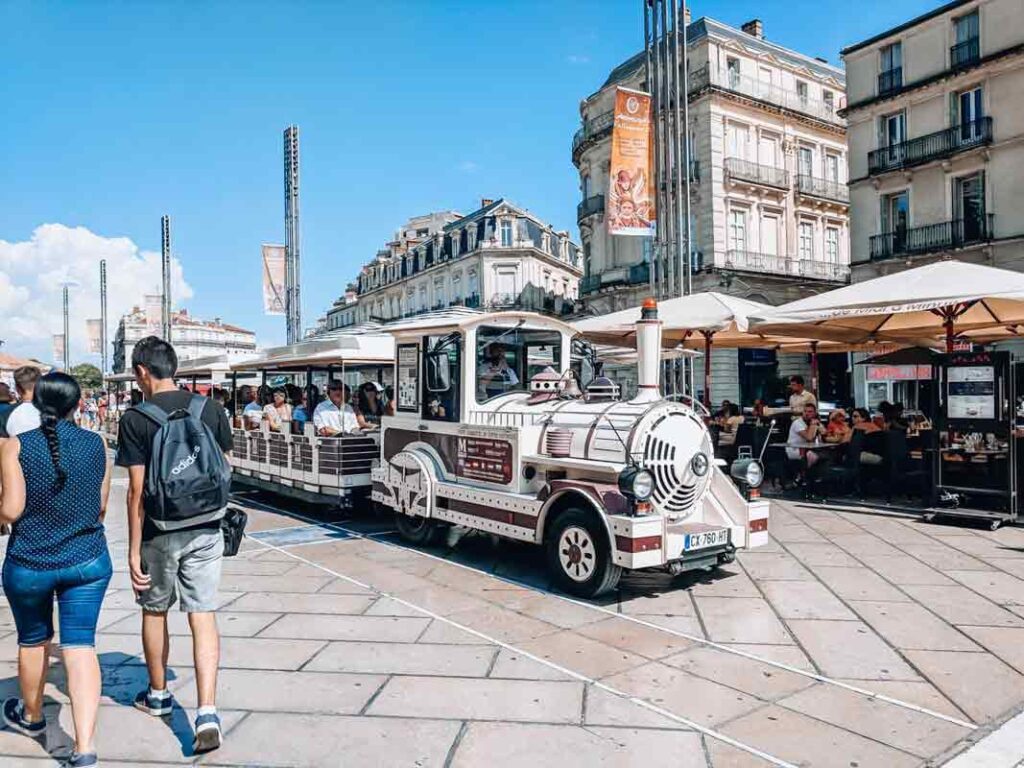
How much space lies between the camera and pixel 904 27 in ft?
85.7

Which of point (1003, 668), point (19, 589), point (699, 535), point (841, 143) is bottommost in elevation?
point (1003, 668)

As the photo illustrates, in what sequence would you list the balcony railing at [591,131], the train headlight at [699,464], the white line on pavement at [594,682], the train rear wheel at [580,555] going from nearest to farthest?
the white line on pavement at [594,682], the train rear wheel at [580,555], the train headlight at [699,464], the balcony railing at [591,131]

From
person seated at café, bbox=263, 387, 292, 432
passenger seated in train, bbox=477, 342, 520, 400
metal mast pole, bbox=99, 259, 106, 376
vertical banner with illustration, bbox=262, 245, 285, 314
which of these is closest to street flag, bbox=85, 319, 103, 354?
metal mast pole, bbox=99, 259, 106, 376

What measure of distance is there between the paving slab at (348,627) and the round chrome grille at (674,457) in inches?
82.8

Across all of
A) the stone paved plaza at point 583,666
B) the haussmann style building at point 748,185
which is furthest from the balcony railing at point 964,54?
the stone paved plaza at point 583,666

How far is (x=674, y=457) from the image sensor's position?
5.93 metres

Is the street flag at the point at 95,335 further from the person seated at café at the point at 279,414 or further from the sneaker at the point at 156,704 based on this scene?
the sneaker at the point at 156,704

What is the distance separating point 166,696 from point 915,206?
28783 mm

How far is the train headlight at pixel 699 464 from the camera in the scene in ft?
19.9

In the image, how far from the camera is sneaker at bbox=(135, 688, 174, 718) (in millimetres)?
3723

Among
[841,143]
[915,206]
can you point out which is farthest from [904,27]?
[841,143]

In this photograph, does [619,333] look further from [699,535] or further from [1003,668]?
[1003,668]

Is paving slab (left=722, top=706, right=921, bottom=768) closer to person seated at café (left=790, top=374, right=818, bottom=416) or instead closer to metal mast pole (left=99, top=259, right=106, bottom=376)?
person seated at café (left=790, top=374, right=818, bottom=416)

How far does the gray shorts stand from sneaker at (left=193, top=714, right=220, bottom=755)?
1.57 ft
